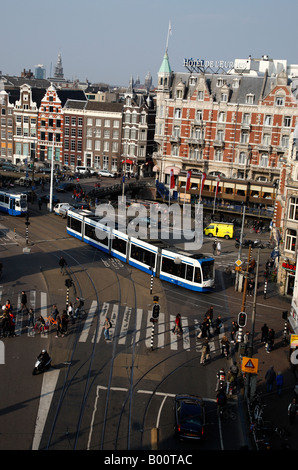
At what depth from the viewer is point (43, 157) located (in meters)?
101

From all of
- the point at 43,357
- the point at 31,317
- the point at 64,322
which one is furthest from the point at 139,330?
the point at 43,357

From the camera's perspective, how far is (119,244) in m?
46.9

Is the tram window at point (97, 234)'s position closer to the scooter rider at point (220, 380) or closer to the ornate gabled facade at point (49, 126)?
the scooter rider at point (220, 380)

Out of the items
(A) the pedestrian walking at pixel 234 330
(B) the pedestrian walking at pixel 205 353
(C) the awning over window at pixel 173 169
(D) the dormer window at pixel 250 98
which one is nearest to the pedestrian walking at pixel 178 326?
(A) the pedestrian walking at pixel 234 330

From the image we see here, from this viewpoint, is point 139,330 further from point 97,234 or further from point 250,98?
point 250,98

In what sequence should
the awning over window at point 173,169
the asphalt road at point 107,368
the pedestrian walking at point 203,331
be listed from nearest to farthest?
1. the asphalt road at point 107,368
2. the pedestrian walking at point 203,331
3. the awning over window at point 173,169

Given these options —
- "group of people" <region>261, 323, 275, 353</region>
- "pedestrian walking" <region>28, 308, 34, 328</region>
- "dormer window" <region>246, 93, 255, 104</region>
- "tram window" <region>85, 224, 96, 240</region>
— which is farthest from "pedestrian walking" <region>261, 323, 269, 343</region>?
"dormer window" <region>246, 93, 255, 104</region>

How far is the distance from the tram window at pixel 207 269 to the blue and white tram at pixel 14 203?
28282 mm

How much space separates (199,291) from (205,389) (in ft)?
46.2

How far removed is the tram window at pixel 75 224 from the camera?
53156mm

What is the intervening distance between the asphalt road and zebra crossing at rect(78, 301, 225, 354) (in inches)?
2.3

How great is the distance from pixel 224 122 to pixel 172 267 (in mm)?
37970
